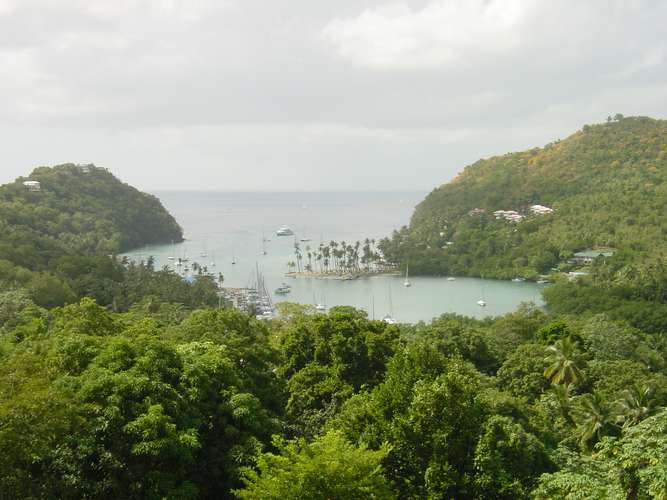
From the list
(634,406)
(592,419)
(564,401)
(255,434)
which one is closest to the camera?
(255,434)

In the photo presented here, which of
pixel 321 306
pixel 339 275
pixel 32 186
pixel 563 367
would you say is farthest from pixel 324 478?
pixel 32 186

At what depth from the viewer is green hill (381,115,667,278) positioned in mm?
63906

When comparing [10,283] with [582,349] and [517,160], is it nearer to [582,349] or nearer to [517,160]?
[582,349]

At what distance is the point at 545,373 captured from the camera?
20.2 m

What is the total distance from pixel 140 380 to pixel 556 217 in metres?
70.1

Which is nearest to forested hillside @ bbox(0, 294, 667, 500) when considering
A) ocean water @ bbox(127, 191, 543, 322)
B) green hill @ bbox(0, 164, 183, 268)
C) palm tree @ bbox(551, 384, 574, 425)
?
palm tree @ bbox(551, 384, 574, 425)

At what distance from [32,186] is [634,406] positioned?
7737 centimetres

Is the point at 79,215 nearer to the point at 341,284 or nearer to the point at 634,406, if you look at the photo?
the point at 341,284

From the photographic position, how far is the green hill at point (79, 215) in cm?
5759

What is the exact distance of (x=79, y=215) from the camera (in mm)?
77312

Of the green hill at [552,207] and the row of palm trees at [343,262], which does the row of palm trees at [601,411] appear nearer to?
the green hill at [552,207]

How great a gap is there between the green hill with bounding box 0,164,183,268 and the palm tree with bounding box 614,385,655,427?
38680 mm

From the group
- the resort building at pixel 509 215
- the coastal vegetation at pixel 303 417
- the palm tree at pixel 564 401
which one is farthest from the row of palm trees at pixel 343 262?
the palm tree at pixel 564 401

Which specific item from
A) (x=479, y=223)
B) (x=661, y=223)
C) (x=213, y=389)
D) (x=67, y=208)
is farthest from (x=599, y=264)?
(x=67, y=208)
